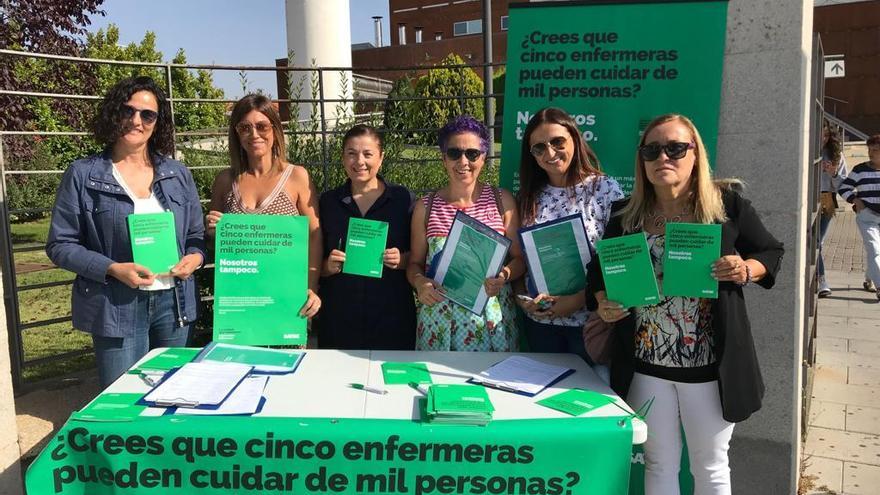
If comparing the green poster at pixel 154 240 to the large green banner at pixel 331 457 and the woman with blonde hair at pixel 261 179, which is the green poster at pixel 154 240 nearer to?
the woman with blonde hair at pixel 261 179

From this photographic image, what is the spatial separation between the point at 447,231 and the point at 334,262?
57 cm

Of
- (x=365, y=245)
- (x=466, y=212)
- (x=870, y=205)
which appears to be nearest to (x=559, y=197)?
(x=466, y=212)

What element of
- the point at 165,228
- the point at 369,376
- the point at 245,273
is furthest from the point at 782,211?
Result: the point at 165,228

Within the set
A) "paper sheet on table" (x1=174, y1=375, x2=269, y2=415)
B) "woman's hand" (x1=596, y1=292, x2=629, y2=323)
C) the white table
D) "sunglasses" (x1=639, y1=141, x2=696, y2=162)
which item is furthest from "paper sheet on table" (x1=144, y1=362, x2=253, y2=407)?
"sunglasses" (x1=639, y1=141, x2=696, y2=162)

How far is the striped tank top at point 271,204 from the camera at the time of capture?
11.0 feet

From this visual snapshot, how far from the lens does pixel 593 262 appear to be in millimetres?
2775

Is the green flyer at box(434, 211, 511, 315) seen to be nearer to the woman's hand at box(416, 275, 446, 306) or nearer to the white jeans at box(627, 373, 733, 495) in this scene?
the woman's hand at box(416, 275, 446, 306)

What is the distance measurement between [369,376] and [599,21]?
230cm

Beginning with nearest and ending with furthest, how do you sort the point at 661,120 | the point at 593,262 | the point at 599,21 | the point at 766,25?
the point at 661,120, the point at 593,262, the point at 766,25, the point at 599,21

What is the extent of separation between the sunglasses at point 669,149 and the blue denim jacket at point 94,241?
2.25 m

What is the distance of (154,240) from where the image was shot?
298cm

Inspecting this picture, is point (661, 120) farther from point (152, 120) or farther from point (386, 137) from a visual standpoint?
point (386, 137)

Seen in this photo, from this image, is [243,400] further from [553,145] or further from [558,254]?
[553,145]

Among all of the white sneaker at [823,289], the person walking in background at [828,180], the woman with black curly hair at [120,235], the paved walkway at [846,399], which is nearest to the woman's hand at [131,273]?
the woman with black curly hair at [120,235]
